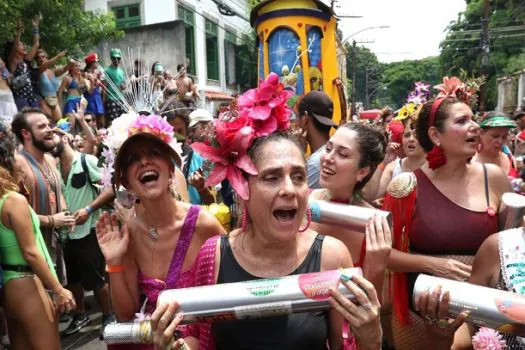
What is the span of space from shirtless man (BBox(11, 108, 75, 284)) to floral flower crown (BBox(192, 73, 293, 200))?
2782 millimetres

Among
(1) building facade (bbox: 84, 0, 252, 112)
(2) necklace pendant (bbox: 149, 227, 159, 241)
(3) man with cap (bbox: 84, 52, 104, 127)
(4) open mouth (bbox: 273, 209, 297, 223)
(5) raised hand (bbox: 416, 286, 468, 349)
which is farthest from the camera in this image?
(1) building facade (bbox: 84, 0, 252, 112)

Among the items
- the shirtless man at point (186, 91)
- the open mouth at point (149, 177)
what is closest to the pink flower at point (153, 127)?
the open mouth at point (149, 177)

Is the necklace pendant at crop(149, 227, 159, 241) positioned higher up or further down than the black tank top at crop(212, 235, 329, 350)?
higher up

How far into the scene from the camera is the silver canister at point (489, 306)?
4.91 ft

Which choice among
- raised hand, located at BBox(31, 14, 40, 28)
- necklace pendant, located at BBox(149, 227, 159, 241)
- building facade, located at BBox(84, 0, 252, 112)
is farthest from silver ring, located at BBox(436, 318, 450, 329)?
building facade, located at BBox(84, 0, 252, 112)

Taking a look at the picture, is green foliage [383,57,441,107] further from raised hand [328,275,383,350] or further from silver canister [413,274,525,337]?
raised hand [328,275,383,350]

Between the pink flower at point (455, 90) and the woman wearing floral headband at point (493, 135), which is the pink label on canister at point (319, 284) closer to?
the pink flower at point (455, 90)

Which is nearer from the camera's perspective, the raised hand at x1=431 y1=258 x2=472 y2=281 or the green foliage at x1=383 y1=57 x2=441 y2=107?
the raised hand at x1=431 y1=258 x2=472 y2=281

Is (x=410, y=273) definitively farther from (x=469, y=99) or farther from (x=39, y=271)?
(x=39, y=271)

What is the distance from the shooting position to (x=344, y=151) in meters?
2.68

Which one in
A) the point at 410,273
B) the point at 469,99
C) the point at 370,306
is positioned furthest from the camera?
the point at 469,99

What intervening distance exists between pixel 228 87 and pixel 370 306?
26.8 m

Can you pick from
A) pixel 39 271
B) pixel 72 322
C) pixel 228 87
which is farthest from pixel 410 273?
pixel 228 87

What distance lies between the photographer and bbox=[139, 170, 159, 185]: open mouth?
91.5 inches
